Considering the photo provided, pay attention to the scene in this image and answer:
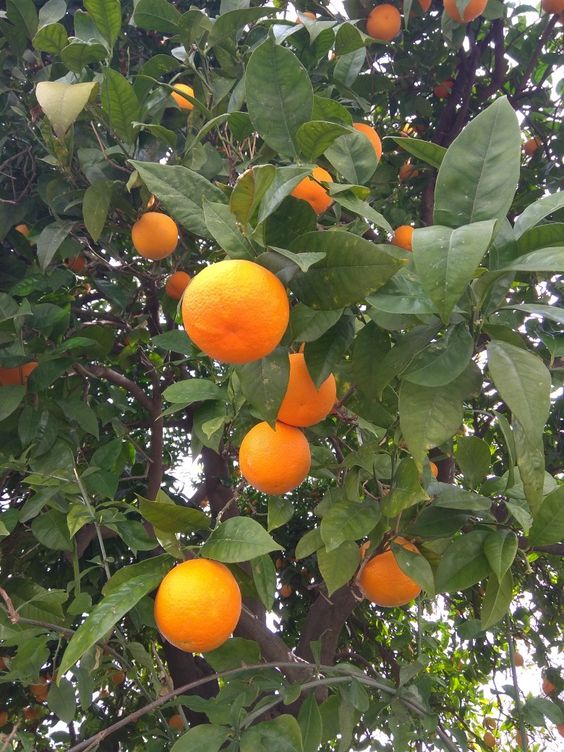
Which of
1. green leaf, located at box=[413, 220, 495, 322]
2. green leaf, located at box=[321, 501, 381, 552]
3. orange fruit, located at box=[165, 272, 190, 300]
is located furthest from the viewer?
orange fruit, located at box=[165, 272, 190, 300]

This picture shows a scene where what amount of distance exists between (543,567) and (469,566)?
7.68ft

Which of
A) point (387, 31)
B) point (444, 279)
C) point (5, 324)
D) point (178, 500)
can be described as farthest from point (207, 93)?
point (178, 500)

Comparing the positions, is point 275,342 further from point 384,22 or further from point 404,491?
point 384,22

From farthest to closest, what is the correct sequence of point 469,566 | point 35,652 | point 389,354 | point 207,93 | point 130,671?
point 207,93, point 130,671, point 35,652, point 469,566, point 389,354

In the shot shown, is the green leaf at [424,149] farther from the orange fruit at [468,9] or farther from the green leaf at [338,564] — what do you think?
the orange fruit at [468,9]

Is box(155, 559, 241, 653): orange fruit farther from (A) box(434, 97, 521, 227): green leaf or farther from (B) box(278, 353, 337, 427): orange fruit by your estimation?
(A) box(434, 97, 521, 227): green leaf

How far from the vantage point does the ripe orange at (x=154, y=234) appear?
1.85 m

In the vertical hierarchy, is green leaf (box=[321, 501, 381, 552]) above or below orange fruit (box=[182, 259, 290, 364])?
below

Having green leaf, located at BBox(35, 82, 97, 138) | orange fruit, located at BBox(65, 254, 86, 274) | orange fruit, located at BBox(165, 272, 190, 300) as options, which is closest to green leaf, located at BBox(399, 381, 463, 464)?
green leaf, located at BBox(35, 82, 97, 138)

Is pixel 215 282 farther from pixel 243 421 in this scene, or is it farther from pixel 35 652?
pixel 35 652

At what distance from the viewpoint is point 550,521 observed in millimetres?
1194

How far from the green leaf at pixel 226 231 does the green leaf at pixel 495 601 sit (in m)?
0.72

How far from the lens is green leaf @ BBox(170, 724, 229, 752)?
4.53 ft

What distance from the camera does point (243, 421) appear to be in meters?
1.52
